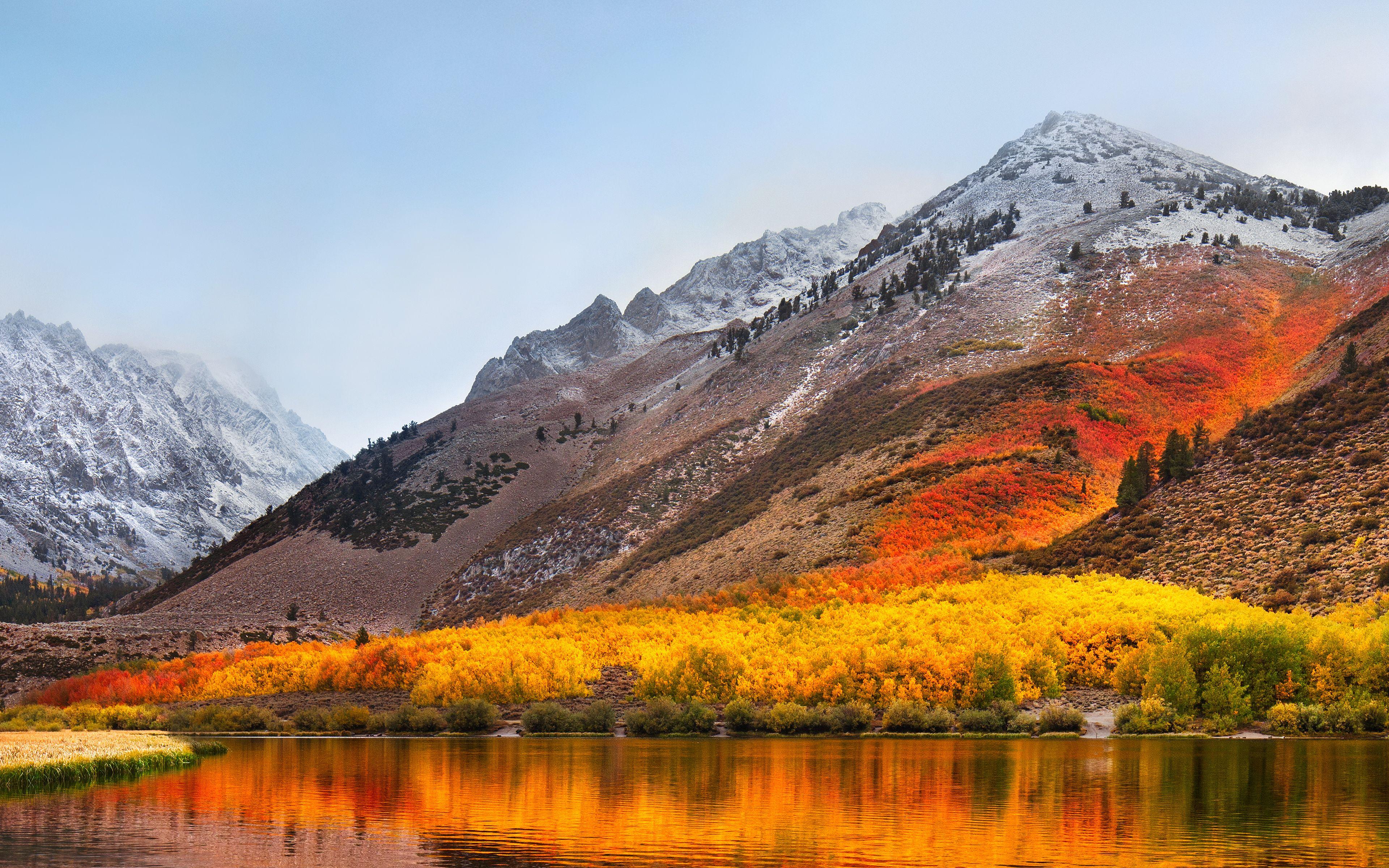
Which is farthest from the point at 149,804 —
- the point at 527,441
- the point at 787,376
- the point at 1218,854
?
the point at 527,441

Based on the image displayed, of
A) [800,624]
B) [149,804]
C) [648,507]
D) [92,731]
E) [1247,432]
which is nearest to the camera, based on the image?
[149,804]

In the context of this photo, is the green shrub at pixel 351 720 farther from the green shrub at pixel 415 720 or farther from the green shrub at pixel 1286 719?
the green shrub at pixel 1286 719

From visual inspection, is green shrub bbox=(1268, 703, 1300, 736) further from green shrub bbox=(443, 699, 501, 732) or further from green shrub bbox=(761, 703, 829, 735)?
green shrub bbox=(443, 699, 501, 732)

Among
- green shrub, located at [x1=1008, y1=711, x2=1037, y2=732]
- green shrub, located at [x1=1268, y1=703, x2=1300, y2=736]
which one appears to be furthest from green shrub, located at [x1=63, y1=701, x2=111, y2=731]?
green shrub, located at [x1=1268, y1=703, x2=1300, y2=736]

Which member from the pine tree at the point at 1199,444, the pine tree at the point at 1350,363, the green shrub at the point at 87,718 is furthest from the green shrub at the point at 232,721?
the pine tree at the point at 1350,363

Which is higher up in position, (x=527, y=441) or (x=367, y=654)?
(x=527, y=441)

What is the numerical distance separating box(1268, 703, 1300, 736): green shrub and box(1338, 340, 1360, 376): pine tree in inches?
1236

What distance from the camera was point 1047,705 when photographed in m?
33.7

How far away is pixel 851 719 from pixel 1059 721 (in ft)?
21.5

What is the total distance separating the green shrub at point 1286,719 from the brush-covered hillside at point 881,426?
2080 cm

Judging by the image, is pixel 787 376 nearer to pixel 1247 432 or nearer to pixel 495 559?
pixel 495 559

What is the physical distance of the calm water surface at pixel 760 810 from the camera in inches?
573

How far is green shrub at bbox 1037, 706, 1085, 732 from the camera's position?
31766mm

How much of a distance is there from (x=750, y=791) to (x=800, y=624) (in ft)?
75.7
